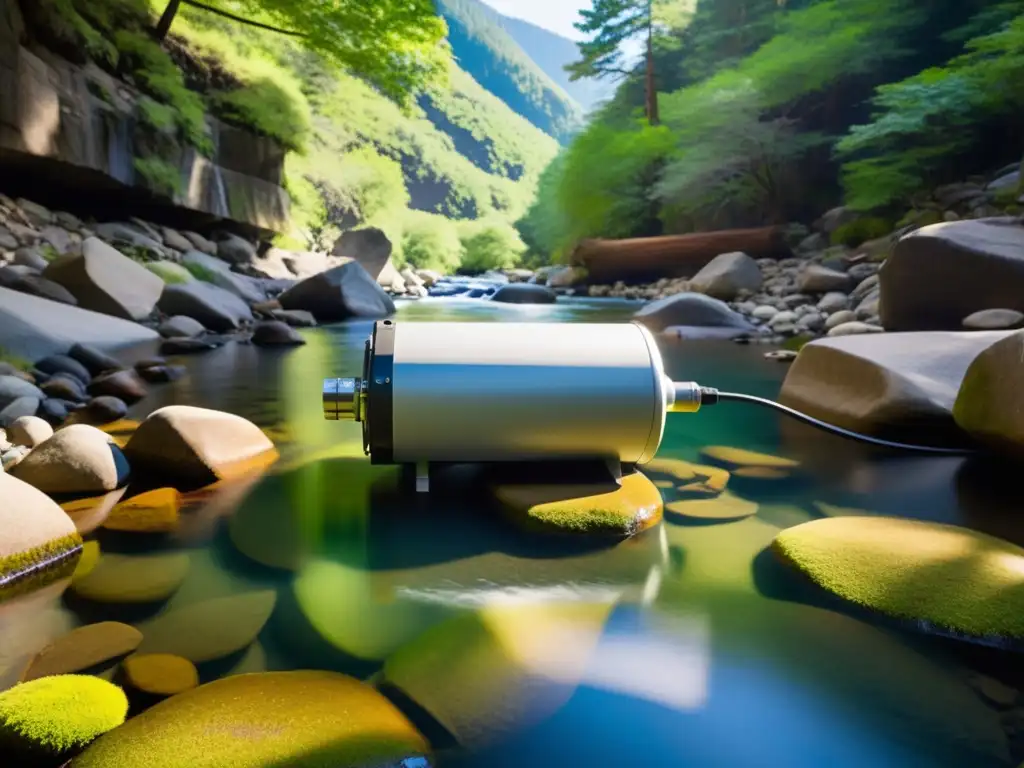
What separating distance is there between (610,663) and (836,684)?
16.0 inches

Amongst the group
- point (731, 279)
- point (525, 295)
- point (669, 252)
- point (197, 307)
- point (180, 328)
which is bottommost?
point (180, 328)

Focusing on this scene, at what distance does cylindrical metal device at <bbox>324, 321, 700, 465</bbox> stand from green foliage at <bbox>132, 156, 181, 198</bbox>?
952 cm

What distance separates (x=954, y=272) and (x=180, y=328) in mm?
6697

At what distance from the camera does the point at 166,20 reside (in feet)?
37.5

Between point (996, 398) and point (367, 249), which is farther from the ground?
point (367, 249)

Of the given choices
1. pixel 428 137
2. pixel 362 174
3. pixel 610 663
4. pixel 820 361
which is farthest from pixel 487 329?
pixel 428 137

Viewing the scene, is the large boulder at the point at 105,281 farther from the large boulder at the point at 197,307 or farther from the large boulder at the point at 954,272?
the large boulder at the point at 954,272

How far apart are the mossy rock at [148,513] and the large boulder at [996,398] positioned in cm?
266

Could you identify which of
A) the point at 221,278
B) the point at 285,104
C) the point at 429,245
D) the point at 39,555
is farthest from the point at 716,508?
the point at 429,245

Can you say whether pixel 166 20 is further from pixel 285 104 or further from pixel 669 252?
pixel 669 252

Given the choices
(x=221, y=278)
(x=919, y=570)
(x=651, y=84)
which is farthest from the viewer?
(x=651, y=84)

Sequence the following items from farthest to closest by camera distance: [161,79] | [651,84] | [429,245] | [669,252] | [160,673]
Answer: [429,245]
[651,84]
[669,252]
[161,79]
[160,673]

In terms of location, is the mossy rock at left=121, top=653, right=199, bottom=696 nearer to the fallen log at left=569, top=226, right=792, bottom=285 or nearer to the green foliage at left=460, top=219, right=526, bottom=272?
the fallen log at left=569, top=226, right=792, bottom=285

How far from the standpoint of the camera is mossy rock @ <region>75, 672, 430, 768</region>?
95 cm
